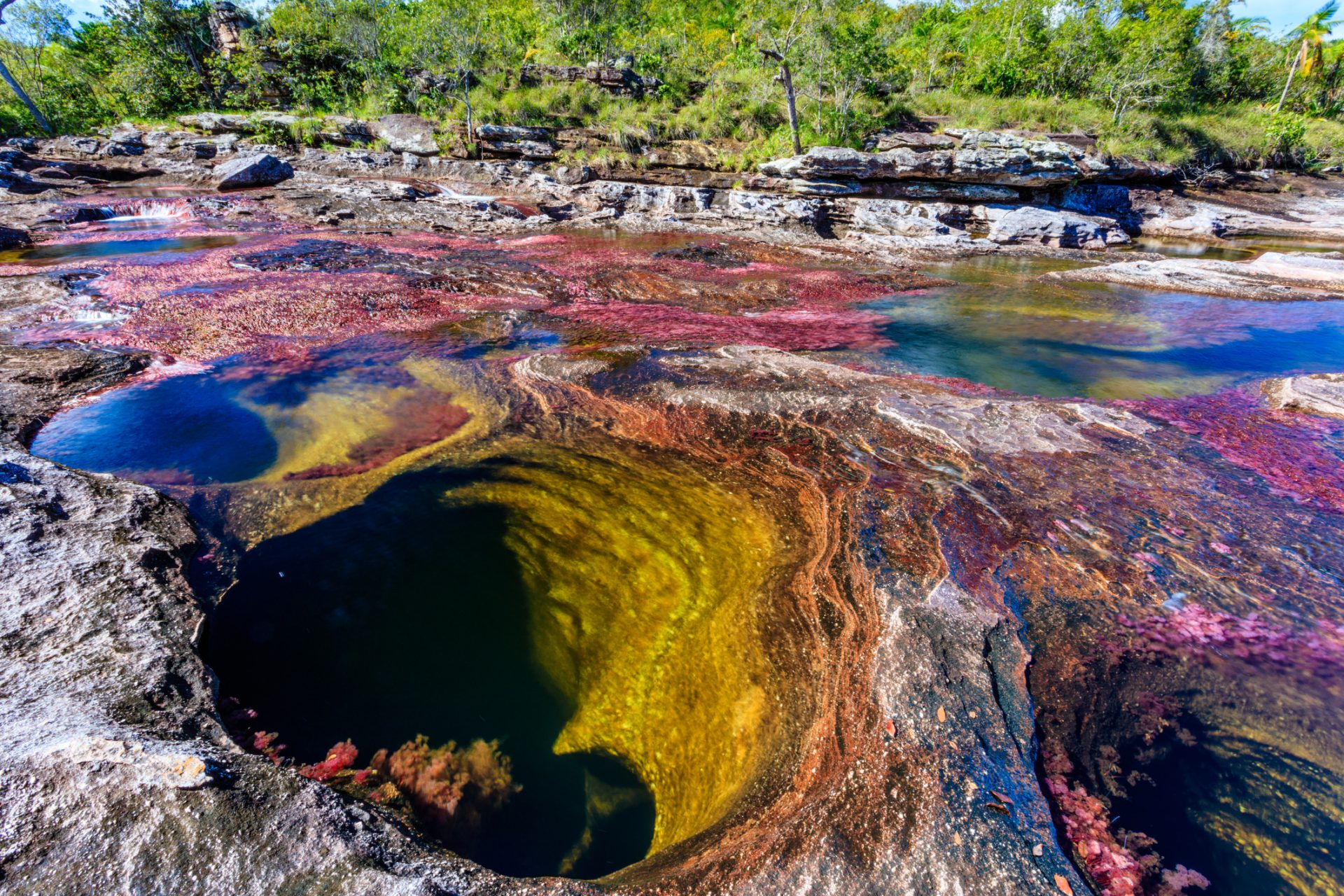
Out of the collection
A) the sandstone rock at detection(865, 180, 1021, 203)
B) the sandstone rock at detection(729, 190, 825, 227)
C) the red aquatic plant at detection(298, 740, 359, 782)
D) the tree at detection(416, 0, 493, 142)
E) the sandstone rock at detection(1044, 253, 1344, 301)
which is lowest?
the red aquatic plant at detection(298, 740, 359, 782)

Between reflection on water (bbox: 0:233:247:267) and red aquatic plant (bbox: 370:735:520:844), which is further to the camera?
reflection on water (bbox: 0:233:247:267)

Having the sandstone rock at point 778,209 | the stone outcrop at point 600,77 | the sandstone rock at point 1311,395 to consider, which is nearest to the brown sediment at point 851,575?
the sandstone rock at point 1311,395

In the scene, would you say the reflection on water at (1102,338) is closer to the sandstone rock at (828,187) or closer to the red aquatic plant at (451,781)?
the red aquatic plant at (451,781)

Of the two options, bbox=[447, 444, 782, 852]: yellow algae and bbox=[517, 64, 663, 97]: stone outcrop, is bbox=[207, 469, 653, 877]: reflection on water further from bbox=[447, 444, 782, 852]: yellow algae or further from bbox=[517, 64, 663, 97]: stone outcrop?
bbox=[517, 64, 663, 97]: stone outcrop

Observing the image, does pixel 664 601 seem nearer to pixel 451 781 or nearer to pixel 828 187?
pixel 451 781

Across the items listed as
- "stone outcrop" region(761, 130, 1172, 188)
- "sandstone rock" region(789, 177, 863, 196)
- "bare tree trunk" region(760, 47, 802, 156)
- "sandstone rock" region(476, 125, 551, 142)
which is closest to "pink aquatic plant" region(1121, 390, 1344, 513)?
"stone outcrop" region(761, 130, 1172, 188)

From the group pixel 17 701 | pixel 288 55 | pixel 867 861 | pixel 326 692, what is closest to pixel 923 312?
pixel 867 861
